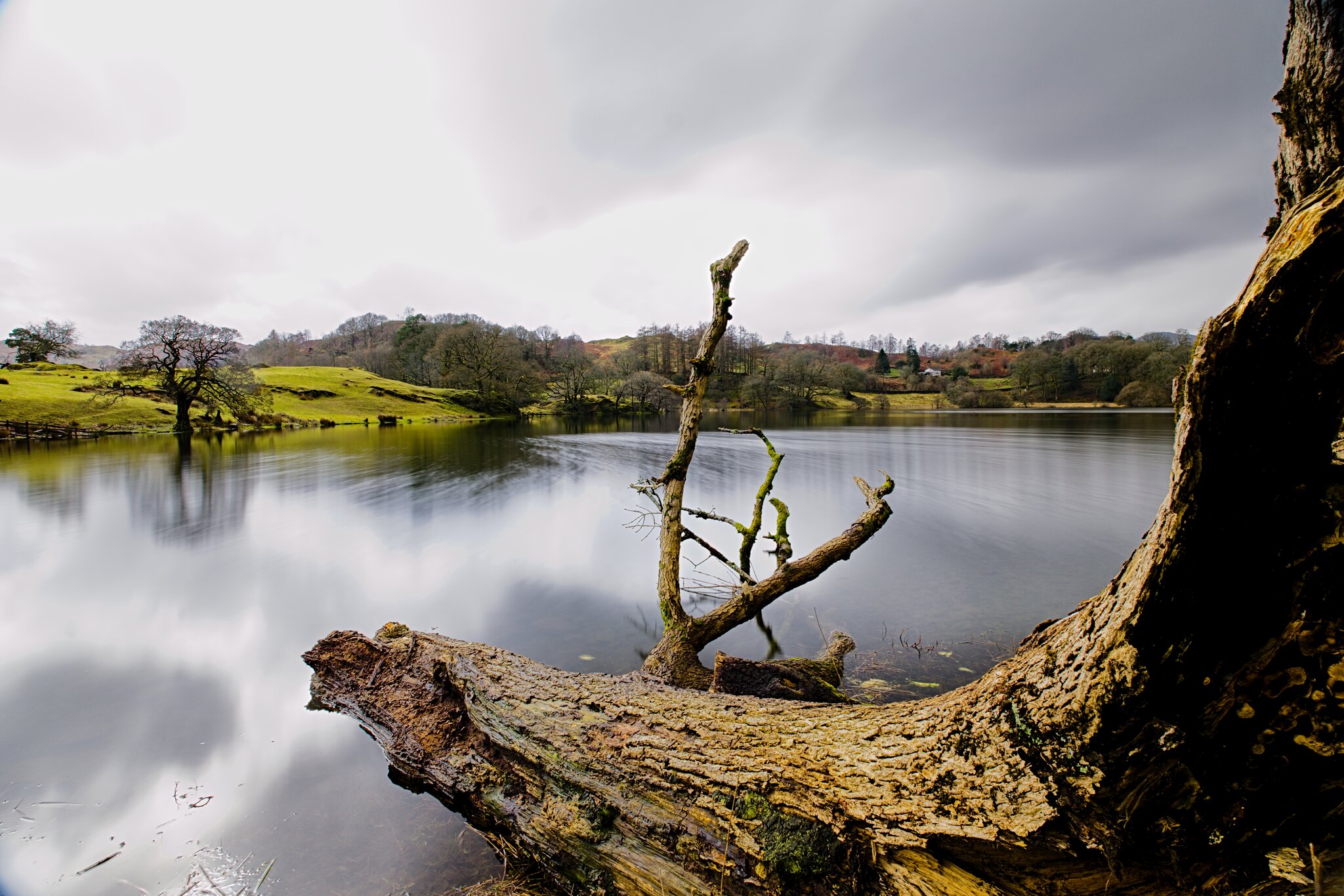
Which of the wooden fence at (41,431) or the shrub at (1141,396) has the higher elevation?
the shrub at (1141,396)

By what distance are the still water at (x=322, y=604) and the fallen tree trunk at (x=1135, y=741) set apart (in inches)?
66.2

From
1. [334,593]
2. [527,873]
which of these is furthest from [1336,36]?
[334,593]

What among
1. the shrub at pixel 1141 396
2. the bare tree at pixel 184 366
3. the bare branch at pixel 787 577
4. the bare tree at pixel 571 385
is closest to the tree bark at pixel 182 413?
the bare tree at pixel 184 366

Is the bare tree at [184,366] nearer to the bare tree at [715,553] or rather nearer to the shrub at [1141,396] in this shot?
the bare tree at [715,553]

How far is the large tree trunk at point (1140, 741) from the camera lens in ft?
3.77

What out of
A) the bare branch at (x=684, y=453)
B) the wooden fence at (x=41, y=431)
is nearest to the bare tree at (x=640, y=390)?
the wooden fence at (x=41, y=431)

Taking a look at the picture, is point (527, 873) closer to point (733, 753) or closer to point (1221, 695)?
point (733, 753)

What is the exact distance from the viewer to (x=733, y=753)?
7.23 ft

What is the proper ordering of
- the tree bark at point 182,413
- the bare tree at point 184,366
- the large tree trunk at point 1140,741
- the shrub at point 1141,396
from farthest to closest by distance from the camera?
the shrub at point 1141,396 < the tree bark at point 182,413 < the bare tree at point 184,366 < the large tree trunk at point 1140,741

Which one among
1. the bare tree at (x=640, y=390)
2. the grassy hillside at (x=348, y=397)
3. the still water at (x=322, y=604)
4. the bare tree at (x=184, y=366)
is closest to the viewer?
the still water at (x=322, y=604)

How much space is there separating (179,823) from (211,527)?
36.2ft

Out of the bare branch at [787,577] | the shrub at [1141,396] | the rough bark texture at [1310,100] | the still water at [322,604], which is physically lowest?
the still water at [322,604]

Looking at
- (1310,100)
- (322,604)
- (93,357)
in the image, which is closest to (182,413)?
(322,604)

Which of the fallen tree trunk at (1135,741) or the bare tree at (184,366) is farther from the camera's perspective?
the bare tree at (184,366)
